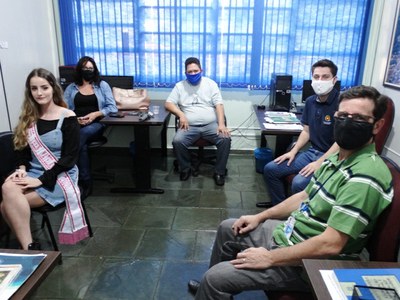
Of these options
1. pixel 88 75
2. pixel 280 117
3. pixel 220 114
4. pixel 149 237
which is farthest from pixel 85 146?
pixel 280 117

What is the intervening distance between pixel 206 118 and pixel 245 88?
0.77 meters

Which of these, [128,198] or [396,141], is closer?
[396,141]

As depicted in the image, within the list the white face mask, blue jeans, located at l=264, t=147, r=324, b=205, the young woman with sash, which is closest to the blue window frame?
the white face mask

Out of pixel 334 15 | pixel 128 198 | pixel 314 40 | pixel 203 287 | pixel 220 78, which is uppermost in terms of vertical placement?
pixel 334 15

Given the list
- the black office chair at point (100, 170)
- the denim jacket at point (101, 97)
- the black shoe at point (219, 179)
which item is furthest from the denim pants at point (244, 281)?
the denim jacket at point (101, 97)

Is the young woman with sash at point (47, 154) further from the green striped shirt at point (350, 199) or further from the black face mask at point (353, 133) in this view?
the black face mask at point (353, 133)

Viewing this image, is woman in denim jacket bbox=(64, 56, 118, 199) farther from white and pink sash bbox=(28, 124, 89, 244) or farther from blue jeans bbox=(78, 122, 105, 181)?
white and pink sash bbox=(28, 124, 89, 244)

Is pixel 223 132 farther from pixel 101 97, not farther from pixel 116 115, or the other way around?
pixel 101 97

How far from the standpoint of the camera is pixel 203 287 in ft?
4.46

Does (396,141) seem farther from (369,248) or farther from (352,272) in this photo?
(352,272)

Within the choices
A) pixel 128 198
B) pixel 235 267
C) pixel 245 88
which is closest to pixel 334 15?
pixel 245 88

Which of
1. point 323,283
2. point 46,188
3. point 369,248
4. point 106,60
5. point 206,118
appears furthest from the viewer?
point 106,60

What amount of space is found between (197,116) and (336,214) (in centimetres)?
252

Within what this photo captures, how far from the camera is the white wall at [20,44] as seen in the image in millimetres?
2898
